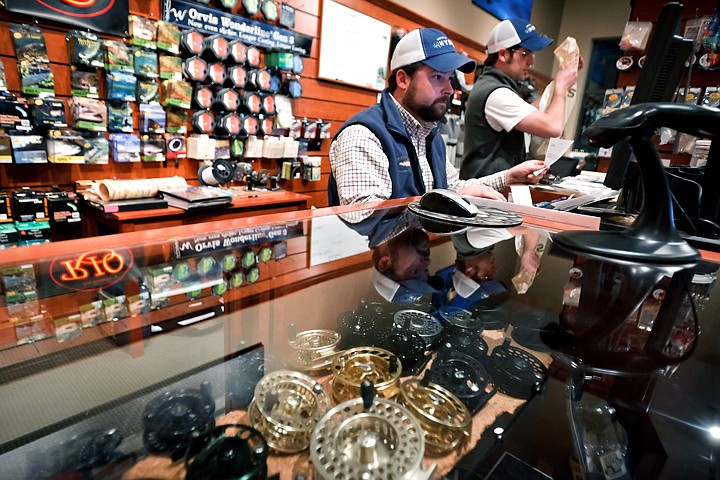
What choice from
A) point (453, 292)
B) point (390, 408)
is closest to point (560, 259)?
point (453, 292)

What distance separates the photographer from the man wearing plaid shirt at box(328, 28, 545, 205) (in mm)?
1531

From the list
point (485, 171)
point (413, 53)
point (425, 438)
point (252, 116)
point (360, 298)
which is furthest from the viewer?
point (252, 116)

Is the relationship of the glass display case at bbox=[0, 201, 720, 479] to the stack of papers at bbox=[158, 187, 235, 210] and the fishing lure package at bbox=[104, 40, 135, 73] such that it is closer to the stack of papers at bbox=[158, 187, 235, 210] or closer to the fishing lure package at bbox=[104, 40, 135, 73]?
the stack of papers at bbox=[158, 187, 235, 210]

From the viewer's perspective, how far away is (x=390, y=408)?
30cm

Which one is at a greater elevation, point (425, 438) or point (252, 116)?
point (252, 116)

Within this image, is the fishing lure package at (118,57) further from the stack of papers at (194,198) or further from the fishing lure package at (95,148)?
the stack of papers at (194,198)

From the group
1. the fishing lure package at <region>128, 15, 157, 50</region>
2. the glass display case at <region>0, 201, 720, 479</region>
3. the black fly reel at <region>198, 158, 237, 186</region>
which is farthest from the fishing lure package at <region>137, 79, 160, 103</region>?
the glass display case at <region>0, 201, 720, 479</region>

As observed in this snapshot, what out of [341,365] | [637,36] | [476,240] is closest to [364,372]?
[341,365]

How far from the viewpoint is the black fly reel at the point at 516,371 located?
Answer: 366 mm

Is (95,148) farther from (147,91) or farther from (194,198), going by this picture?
(194,198)

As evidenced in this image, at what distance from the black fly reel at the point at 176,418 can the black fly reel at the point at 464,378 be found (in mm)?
182

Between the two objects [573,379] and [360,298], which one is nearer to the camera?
[573,379]

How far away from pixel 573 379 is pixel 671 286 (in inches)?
13.0

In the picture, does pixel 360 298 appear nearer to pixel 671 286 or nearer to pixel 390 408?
pixel 390 408
